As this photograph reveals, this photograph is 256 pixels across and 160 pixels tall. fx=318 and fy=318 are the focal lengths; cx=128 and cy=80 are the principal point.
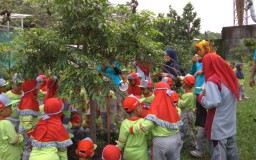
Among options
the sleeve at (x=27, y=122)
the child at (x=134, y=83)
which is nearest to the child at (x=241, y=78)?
the child at (x=134, y=83)

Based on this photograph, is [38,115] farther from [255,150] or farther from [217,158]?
[255,150]

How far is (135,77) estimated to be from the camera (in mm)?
5492

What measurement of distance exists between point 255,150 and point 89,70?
11.2 feet

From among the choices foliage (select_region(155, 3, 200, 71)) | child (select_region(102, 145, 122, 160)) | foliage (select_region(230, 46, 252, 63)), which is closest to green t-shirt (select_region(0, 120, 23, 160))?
child (select_region(102, 145, 122, 160))

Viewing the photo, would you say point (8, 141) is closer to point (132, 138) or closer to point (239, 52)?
point (132, 138)

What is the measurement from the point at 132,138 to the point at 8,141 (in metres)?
1.54

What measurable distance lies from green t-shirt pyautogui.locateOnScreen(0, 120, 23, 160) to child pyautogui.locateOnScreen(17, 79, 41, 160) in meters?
0.60

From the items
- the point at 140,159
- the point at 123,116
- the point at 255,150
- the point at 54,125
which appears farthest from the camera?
the point at 123,116

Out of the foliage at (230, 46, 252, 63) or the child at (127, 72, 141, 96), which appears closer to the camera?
the child at (127, 72, 141, 96)

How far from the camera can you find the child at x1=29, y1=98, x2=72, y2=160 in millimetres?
3586

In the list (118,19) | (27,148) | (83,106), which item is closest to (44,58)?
(118,19)

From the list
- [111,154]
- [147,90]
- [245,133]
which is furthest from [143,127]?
[245,133]

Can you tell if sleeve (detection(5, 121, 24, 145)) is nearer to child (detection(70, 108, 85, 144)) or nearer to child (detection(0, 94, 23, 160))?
child (detection(0, 94, 23, 160))

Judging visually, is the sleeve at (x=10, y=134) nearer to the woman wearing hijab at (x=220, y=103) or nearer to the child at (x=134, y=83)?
the child at (x=134, y=83)
